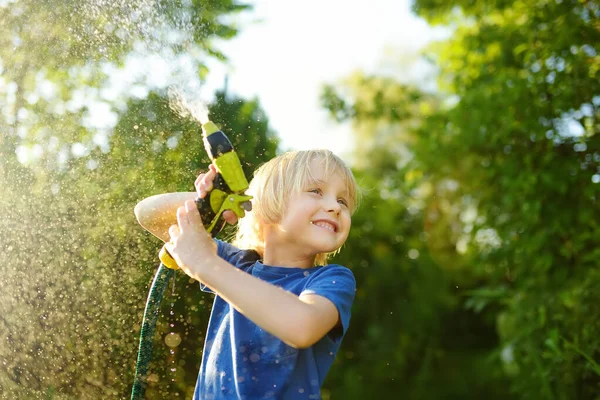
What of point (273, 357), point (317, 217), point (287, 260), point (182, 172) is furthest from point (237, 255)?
point (182, 172)

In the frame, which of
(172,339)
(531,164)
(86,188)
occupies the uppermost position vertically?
(86,188)

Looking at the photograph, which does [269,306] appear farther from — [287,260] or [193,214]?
[287,260]

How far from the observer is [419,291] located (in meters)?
8.48

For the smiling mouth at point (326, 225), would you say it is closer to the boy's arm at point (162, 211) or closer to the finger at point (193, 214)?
the finger at point (193, 214)

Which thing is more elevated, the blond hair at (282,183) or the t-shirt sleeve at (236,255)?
the blond hair at (282,183)

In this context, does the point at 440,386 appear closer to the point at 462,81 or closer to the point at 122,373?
the point at 462,81

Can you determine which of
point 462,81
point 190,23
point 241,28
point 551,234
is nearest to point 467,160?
point 462,81

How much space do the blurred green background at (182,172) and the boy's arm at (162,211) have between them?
0.65 m

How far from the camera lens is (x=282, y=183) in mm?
1700

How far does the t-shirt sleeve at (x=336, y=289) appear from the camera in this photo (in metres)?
1.41

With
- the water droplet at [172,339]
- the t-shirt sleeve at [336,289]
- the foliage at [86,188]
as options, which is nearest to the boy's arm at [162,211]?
the t-shirt sleeve at [336,289]

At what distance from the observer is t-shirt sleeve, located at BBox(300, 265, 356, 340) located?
55.3 inches

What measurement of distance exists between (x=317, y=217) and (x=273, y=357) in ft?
1.14

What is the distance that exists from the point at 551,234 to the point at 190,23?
2.20 metres
